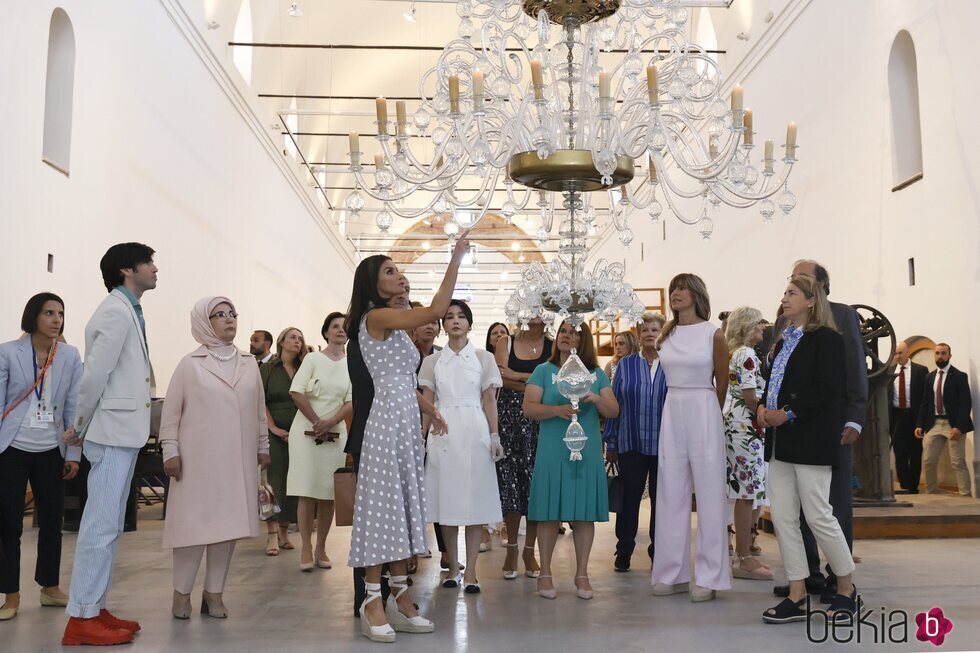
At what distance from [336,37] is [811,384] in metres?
15.1

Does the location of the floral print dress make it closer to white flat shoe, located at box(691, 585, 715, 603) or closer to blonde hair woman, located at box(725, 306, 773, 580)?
blonde hair woman, located at box(725, 306, 773, 580)

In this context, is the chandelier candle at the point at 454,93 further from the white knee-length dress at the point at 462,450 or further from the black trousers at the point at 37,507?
the black trousers at the point at 37,507

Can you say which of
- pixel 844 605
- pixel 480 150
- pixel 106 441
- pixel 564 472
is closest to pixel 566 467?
pixel 564 472

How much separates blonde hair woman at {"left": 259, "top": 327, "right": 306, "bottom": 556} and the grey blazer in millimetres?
3612

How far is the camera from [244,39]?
15.0 m

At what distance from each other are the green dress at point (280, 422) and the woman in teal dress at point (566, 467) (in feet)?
7.83

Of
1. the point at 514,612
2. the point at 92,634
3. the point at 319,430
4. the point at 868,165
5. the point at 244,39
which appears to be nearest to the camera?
the point at 92,634

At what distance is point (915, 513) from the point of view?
22.6 feet

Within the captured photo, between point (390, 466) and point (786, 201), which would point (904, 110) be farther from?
point (390, 466)

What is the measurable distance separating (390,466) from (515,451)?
1.83m

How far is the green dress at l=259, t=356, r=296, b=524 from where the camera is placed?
676cm

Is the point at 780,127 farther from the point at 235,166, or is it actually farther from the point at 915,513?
the point at 235,166

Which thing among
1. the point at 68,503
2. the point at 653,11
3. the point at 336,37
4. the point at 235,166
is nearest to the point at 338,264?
the point at 336,37

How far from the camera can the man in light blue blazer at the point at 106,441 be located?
4004 mm
